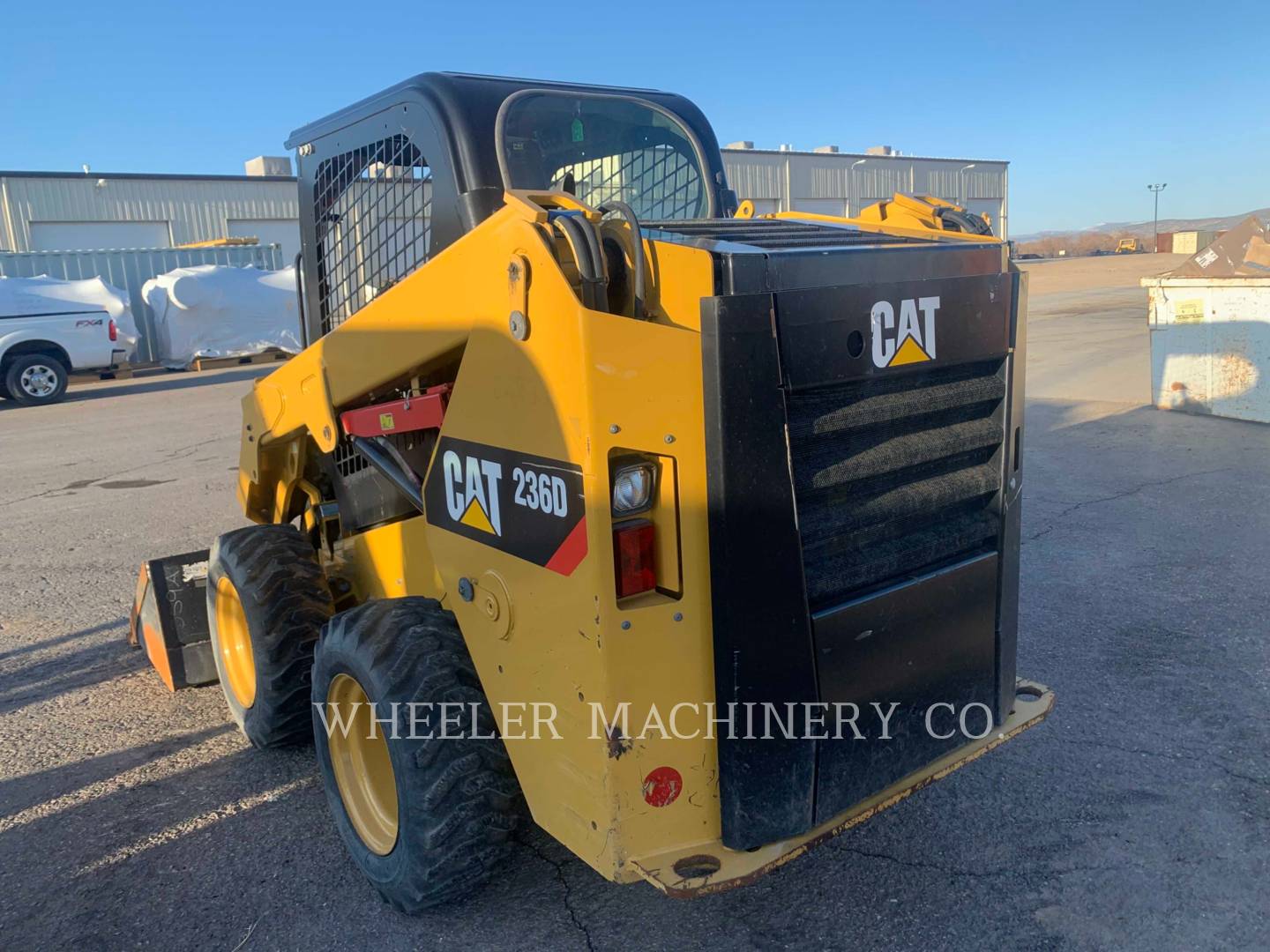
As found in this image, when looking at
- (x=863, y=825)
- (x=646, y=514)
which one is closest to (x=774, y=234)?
(x=646, y=514)

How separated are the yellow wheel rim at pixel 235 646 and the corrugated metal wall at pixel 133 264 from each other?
18.1 m

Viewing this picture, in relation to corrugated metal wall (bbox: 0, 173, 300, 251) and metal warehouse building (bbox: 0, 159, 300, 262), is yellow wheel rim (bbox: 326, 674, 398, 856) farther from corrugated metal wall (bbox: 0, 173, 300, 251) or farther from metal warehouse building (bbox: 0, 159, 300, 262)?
corrugated metal wall (bbox: 0, 173, 300, 251)

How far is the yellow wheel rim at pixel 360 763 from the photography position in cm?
300

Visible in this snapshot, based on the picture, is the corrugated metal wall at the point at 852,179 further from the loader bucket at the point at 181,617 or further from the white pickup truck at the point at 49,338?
the loader bucket at the point at 181,617

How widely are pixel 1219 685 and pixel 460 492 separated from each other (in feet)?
10.9

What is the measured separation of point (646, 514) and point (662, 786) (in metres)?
0.66

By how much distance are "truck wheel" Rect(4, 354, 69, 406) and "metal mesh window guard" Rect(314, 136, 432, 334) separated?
14939 millimetres

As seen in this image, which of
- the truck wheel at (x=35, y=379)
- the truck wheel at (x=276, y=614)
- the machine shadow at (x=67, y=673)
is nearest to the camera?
the truck wheel at (x=276, y=614)

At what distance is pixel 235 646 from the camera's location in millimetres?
4062

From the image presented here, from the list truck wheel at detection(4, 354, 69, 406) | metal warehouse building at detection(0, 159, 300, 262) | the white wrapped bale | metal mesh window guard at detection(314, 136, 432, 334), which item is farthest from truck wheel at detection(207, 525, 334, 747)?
metal warehouse building at detection(0, 159, 300, 262)

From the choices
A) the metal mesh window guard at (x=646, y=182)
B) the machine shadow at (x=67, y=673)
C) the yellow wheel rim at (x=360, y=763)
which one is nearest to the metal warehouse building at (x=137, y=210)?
the machine shadow at (x=67, y=673)

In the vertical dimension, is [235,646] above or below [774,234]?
below

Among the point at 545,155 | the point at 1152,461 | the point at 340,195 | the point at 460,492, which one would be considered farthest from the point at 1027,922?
the point at 1152,461

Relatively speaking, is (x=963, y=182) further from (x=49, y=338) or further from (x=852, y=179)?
(x=49, y=338)
